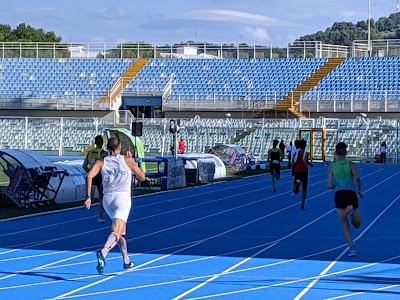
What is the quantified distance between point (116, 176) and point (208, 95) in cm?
5217

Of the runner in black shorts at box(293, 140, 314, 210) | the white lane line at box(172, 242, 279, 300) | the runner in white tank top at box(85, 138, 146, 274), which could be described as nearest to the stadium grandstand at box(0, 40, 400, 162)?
the runner in black shorts at box(293, 140, 314, 210)

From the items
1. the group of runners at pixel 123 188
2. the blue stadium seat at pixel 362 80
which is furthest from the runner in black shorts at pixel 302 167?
the blue stadium seat at pixel 362 80

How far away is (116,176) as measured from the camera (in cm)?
1152

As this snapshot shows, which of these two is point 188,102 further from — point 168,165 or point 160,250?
point 160,250

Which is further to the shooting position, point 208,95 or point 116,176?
point 208,95

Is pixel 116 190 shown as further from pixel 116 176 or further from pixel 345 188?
pixel 345 188

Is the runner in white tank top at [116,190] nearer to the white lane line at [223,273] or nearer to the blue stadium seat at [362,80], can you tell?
the white lane line at [223,273]

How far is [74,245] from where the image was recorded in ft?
49.9

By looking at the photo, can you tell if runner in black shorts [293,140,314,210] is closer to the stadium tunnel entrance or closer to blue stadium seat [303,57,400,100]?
blue stadium seat [303,57,400,100]

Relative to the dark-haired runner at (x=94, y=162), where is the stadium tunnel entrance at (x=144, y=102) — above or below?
above

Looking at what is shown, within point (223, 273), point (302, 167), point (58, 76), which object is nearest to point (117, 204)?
point (223, 273)

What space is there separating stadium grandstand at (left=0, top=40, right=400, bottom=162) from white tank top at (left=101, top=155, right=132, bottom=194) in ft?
136

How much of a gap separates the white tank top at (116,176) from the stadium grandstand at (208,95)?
41419 millimetres

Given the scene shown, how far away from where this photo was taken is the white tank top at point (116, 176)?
11.5 m
